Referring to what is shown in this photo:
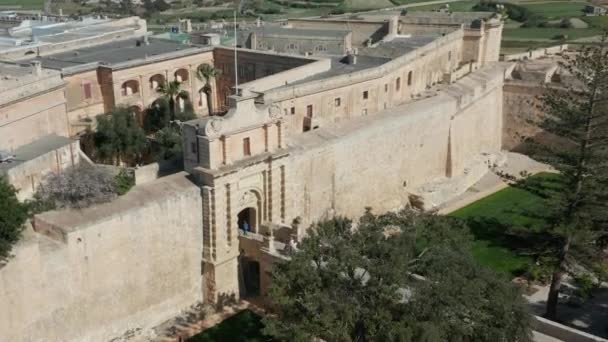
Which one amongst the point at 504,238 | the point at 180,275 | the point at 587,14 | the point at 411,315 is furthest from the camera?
the point at 587,14

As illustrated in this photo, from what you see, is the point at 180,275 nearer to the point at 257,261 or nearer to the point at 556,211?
the point at 257,261

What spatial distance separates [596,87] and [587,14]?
63.1 metres

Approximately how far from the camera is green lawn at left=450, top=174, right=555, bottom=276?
86.0 feet

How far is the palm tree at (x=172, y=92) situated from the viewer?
32744 millimetres

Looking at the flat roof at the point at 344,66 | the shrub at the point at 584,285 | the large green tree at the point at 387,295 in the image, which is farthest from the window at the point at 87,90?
the shrub at the point at 584,285

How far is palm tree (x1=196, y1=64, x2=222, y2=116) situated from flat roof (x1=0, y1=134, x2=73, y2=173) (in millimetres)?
8805

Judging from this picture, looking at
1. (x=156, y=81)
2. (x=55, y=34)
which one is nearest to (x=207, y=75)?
(x=156, y=81)

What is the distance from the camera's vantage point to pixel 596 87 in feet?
74.6

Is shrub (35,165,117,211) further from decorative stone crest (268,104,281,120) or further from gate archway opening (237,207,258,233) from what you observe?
decorative stone crest (268,104,281,120)

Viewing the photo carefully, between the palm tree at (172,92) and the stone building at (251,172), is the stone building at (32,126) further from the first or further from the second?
the palm tree at (172,92)

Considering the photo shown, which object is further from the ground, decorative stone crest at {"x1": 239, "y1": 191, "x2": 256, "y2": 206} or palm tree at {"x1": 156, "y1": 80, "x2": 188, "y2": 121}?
palm tree at {"x1": 156, "y1": 80, "x2": 188, "y2": 121}

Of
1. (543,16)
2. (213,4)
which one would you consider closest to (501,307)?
(543,16)

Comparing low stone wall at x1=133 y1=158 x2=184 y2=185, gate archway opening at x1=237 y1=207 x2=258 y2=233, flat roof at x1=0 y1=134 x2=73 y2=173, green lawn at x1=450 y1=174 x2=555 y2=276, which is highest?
flat roof at x1=0 y1=134 x2=73 y2=173

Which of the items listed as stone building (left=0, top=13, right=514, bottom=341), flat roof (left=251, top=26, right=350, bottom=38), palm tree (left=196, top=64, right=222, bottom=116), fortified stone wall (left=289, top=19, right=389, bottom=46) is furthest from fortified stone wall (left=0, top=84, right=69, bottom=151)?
fortified stone wall (left=289, top=19, right=389, bottom=46)
